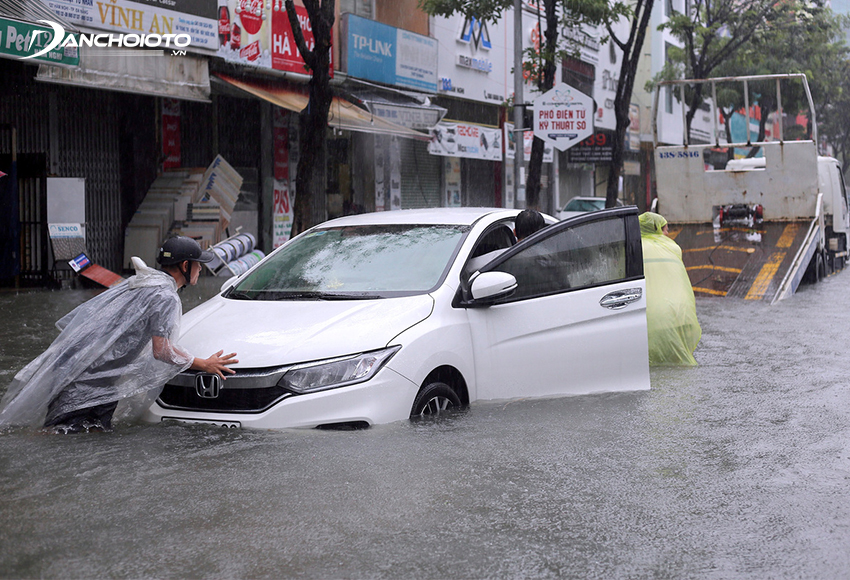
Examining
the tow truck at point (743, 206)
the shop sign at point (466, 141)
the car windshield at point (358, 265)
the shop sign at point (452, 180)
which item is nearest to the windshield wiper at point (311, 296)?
the car windshield at point (358, 265)

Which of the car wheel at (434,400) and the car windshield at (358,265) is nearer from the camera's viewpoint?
the car wheel at (434,400)

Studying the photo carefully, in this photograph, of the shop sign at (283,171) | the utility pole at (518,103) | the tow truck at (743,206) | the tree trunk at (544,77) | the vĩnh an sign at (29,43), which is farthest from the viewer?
the shop sign at (283,171)

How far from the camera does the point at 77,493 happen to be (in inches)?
161

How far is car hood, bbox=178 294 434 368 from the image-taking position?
474 centimetres

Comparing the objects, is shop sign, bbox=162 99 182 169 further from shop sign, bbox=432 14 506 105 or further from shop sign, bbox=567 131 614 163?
shop sign, bbox=567 131 614 163

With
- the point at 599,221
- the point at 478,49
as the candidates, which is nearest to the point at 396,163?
the point at 478,49

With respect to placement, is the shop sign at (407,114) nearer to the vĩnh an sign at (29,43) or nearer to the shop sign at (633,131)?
the vĩnh an sign at (29,43)

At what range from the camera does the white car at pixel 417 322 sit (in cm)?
471

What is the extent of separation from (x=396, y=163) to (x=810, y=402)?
16648 millimetres

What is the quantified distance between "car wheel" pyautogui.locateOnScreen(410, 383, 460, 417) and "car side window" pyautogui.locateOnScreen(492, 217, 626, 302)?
2.50 ft

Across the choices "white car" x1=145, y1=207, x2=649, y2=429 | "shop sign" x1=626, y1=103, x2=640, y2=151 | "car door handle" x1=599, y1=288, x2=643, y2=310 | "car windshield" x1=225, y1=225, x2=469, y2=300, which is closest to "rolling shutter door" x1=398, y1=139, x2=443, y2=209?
"shop sign" x1=626, y1=103, x2=640, y2=151

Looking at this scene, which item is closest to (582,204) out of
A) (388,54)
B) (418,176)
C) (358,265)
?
(418,176)

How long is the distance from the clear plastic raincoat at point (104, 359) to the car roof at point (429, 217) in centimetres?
181

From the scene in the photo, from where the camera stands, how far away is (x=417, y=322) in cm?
507
